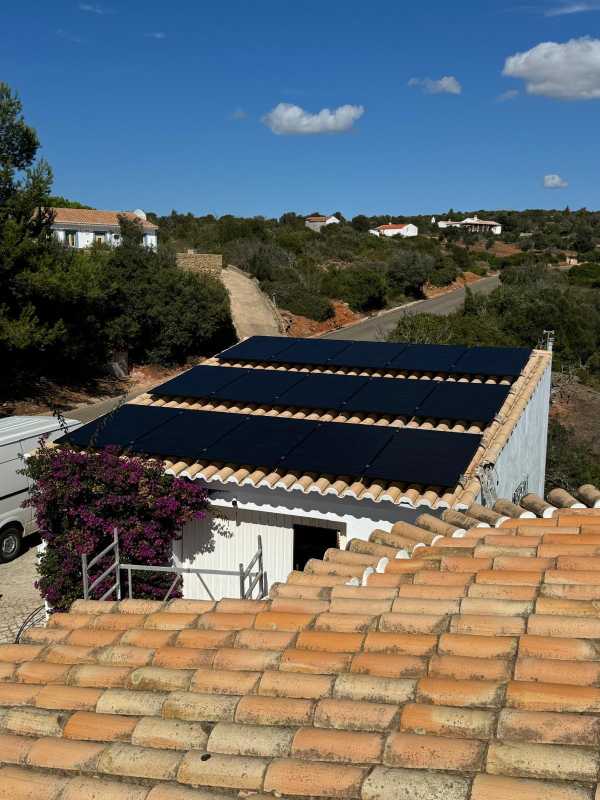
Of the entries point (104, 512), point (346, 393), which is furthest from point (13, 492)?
point (346, 393)

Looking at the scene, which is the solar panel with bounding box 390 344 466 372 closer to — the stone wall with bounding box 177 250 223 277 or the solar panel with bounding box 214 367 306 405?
the solar panel with bounding box 214 367 306 405

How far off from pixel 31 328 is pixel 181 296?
31.6 feet

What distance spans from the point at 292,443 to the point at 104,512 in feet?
9.32

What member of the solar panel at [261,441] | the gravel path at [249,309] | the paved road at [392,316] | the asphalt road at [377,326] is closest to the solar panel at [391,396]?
the solar panel at [261,441]

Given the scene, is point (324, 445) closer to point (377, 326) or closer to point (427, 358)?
point (427, 358)

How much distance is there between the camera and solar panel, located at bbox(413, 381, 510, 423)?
11212mm

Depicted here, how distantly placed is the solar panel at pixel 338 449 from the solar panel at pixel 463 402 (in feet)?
3.18

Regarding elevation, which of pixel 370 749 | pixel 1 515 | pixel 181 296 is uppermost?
pixel 181 296

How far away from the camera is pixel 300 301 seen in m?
47.2

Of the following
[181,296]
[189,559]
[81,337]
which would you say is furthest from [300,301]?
[189,559]

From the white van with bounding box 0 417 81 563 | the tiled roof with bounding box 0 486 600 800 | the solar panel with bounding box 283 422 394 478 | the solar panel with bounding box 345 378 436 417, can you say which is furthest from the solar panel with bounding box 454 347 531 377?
the white van with bounding box 0 417 81 563

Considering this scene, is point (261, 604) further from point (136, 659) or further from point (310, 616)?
point (136, 659)

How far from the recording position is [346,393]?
40.9ft

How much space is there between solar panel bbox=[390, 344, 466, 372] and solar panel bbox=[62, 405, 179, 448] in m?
4.49
